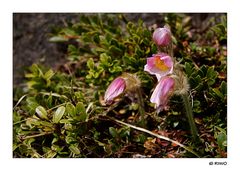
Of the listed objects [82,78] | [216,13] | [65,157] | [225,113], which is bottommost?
[65,157]

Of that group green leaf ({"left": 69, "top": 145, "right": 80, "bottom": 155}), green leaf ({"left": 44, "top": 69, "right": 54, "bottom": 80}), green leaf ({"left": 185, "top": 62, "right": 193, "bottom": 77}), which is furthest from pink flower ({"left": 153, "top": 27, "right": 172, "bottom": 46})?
green leaf ({"left": 44, "top": 69, "right": 54, "bottom": 80})

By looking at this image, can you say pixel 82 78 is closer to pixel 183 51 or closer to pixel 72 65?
pixel 72 65

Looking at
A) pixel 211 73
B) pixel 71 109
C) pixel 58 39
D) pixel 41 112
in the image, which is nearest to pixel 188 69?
pixel 211 73

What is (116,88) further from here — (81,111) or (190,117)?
(190,117)

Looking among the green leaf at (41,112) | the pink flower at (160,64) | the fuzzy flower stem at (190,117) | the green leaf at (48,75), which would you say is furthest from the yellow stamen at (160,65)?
the green leaf at (48,75)

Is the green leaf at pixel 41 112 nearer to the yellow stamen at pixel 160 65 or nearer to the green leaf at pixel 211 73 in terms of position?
the yellow stamen at pixel 160 65

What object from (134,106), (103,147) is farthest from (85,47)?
(103,147)
